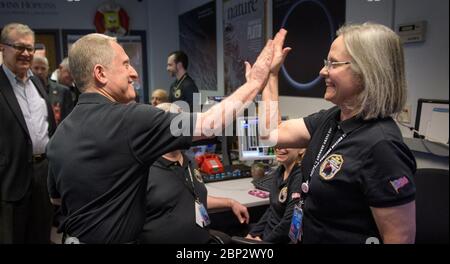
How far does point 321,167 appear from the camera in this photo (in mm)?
1112

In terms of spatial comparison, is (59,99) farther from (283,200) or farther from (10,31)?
(283,200)

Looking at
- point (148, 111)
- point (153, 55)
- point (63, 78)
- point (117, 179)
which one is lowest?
point (117, 179)

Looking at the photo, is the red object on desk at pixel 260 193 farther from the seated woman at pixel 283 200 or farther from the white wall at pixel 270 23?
the white wall at pixel 270 23

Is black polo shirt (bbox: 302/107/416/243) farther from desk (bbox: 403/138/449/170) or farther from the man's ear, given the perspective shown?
desk (bbox: 403/138/449/170)

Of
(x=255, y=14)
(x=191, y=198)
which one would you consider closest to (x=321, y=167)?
(x=191, y=198)

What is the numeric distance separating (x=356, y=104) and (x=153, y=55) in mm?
5399

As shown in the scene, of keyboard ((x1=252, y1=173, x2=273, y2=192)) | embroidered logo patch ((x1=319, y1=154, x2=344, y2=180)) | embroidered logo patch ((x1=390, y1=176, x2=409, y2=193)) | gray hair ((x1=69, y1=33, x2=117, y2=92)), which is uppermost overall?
gray hair ((x1=69, y1=33, x2=117, y2=92))

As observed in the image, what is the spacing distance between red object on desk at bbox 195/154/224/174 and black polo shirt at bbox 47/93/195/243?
4.58ft

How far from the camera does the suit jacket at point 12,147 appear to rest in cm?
217

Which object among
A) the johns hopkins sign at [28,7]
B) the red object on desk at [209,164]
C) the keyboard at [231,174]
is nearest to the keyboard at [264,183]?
the keyboard at [231,174]

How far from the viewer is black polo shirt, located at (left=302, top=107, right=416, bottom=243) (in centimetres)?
97

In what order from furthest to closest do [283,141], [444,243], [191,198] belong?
[191,198], [444,243], [283,141]

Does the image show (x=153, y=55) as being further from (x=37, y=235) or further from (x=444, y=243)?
(x=444, y=243)

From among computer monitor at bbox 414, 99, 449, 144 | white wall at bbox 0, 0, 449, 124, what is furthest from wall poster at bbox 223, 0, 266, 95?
computer monitor at bbox 414, 99, 449, 144
